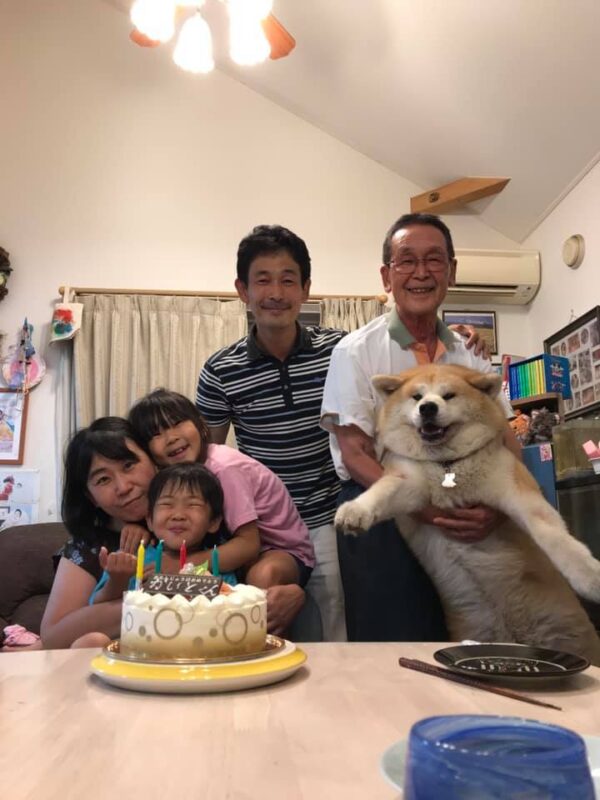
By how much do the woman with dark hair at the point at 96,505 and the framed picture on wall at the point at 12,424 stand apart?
7.27ft

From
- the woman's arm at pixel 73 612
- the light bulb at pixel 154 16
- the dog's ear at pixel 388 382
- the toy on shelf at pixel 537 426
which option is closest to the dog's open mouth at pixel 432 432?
the dog's ear at pixel 388 382

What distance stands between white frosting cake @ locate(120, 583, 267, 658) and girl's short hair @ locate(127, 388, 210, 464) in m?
0.90

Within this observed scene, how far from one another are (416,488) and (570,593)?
0.44 m

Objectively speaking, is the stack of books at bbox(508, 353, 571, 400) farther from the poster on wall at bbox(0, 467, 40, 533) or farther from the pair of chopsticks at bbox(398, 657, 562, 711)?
the poster on wall at bbox(0, 467, 40, 533)

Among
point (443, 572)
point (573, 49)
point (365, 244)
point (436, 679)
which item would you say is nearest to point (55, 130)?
point (365, 244)

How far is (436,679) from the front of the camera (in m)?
0.80

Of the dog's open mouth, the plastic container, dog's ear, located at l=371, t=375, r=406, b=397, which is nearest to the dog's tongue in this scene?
the dog's open mouth

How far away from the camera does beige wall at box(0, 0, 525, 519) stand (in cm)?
391

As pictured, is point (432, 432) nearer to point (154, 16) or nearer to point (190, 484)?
point (190, 484)

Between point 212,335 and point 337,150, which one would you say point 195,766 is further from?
point 337,150

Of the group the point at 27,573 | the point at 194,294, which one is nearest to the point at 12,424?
the point at 27,573

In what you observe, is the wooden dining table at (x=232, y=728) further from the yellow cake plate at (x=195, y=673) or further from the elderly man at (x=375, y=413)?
the elderly man at (x=375, y=413)

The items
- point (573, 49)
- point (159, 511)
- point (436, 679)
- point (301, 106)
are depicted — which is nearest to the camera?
point (436, 679)

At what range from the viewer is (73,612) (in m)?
1.40
